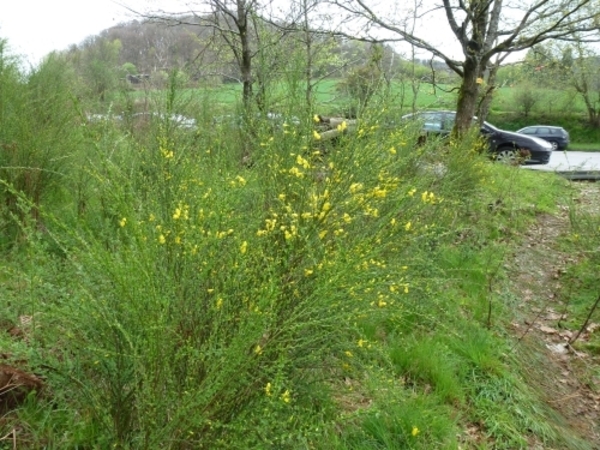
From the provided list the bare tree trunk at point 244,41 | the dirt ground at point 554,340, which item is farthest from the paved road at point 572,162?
the bare tree trunk at point 244,41

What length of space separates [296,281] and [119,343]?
76cm

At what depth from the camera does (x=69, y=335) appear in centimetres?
196

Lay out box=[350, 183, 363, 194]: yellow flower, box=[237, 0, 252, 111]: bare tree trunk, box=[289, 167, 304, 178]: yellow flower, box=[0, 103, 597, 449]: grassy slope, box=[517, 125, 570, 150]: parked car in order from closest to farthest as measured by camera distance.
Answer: box=[0, 103, 597, 449]: grassy slope → box=[350, 183, 363, 194]: yellow flower → box=[289, 167, 304, 178]: yellow flower → box=[237, 0, 252, 111]: bare tree trunk → box=[517, 125, 570, 150]: parked car

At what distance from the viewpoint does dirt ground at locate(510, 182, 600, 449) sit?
4012 mm

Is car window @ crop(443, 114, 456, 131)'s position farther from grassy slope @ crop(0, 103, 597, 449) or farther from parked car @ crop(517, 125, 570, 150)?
parked car @ crop(517, 125, 570, 150)

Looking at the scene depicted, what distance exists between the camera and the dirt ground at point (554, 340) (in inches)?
158

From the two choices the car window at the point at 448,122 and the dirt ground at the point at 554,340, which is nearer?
the dirt ground at the point at 554,340

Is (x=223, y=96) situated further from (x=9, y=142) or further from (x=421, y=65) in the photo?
(x=421, y=65)

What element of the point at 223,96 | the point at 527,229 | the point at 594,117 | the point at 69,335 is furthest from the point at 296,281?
the point at 594,117

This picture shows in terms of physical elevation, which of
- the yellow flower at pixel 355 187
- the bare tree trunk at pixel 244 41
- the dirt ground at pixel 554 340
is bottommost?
the dirt ground at pixel 554 340

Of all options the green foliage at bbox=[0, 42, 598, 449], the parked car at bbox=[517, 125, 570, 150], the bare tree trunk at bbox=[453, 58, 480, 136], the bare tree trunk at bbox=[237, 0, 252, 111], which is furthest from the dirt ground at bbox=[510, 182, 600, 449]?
the parked car at bbox=[517, 125, 570, 150]

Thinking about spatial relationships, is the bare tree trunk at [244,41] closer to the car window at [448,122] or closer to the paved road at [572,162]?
the car window at [448,122]

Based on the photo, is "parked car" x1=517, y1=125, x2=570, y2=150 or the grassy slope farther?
"parked car" x1=517, y1=125, x2=570, y2=150

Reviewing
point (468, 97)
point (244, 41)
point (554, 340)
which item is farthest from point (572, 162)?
point (554, 340)
